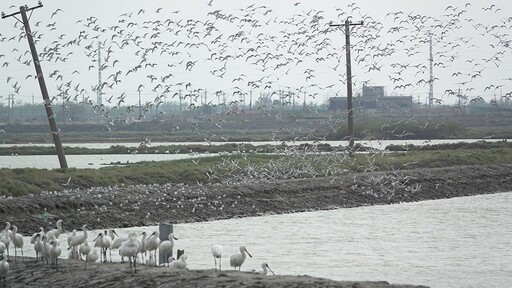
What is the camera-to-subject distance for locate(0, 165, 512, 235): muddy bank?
2733cm

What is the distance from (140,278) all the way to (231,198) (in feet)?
52.3

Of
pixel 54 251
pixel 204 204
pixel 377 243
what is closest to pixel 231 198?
pixel 204 204

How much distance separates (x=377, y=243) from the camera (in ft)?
82.7

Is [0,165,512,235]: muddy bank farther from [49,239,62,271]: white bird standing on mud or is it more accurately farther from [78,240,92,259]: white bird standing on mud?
[49,239,62,271]: white bird standing on mud

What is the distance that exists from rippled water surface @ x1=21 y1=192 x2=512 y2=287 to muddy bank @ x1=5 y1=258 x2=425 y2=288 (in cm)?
255

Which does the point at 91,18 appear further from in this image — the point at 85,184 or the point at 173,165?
the point at 173,165

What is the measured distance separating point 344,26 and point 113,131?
225 feet

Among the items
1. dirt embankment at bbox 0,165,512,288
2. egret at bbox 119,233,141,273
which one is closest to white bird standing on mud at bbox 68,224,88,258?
dirt embankment at bbox 0,165,512,288

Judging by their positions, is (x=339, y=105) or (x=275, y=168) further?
(x=339, y=105)

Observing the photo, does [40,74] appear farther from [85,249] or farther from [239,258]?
[239,258]

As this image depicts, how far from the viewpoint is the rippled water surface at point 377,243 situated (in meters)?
20.0

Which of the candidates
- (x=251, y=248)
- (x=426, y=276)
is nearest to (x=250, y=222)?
(x=251, y=248)

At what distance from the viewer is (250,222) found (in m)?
29.7

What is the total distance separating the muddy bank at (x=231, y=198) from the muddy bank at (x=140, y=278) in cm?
736
